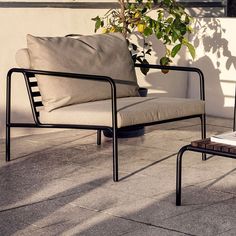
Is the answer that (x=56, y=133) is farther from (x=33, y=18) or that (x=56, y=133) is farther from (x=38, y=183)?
(x=38, y=183)

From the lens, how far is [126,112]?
16.6ft

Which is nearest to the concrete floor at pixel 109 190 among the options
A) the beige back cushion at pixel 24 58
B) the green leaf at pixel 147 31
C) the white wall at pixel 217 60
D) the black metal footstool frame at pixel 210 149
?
the black metal footstool frame at pixel 210 149

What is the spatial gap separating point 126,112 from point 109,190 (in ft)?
1.80

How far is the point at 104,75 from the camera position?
18.3ft

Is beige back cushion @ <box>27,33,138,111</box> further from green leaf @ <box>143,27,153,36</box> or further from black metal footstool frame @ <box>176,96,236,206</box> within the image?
black metal footstool frame @ <box>176,96,236,206</box>

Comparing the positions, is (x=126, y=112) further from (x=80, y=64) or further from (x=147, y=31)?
(x=147, y=31)

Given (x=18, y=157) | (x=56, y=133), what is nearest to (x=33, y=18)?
(x=56, y=133)

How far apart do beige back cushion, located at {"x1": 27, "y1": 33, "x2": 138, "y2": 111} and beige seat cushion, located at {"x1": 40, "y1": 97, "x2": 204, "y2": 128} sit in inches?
3.4

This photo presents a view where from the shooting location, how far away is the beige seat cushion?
16.6ft

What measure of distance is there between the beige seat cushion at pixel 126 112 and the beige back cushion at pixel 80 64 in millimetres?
86

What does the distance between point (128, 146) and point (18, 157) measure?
2.77 feet

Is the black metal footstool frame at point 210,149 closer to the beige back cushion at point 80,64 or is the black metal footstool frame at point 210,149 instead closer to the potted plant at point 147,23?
the beige back cushion at point 80,64

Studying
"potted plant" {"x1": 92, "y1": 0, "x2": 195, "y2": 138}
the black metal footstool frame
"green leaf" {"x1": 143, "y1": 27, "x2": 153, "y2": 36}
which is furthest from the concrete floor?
"green leaf" {"x1": 143, "y1": 27, "x2": 153, "y2": 36}

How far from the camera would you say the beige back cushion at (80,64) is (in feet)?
17.5
